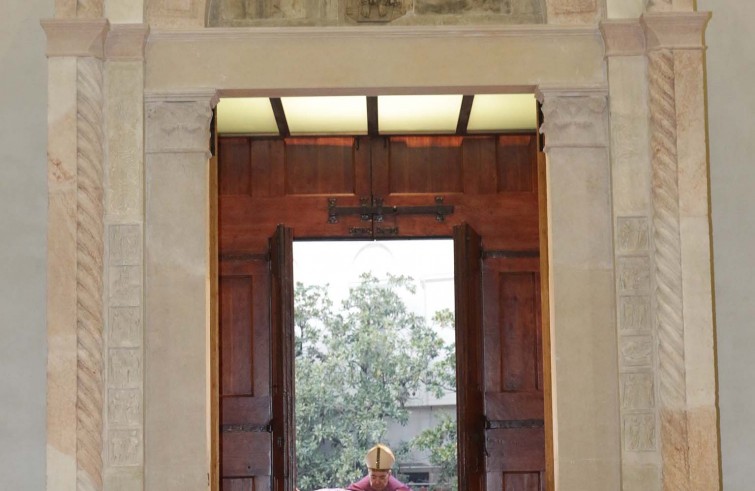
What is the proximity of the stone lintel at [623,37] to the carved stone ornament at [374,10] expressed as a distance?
101cm

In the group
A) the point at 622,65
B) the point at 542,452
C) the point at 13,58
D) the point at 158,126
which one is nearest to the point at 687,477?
the point at 622,65

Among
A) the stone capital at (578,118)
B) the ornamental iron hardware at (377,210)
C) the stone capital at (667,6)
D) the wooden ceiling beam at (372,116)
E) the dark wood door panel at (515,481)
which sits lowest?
the dark wood door panel at (515,481)

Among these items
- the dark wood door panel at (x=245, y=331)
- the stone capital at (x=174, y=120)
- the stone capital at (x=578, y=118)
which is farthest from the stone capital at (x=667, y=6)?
the dark wood door panel at (x=245, y=331)

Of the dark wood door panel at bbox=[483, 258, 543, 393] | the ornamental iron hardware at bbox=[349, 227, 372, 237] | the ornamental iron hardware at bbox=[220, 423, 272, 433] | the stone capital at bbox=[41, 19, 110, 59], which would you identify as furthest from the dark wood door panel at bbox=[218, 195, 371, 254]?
the stone capital at bbox=[41, 19, 110, 59]

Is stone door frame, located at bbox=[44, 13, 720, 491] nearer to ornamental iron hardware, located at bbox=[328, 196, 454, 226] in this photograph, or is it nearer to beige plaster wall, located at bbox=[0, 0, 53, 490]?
beige plaster wall, located at bbox=[0, 0, 53, 490]

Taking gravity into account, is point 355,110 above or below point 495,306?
above

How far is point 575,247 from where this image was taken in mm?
5422

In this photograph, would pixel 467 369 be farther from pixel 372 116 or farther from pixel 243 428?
pixel 372 116

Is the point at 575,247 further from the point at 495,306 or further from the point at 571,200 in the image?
the point at 495,306

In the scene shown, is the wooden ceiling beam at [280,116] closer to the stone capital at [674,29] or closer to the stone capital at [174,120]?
the stone capital at [174,120]

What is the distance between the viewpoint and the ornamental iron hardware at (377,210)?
302 inches

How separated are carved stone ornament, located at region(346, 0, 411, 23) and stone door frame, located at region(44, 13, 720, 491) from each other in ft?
0.54

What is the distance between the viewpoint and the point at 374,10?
566cm

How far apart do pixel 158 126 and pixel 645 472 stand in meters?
2.80
